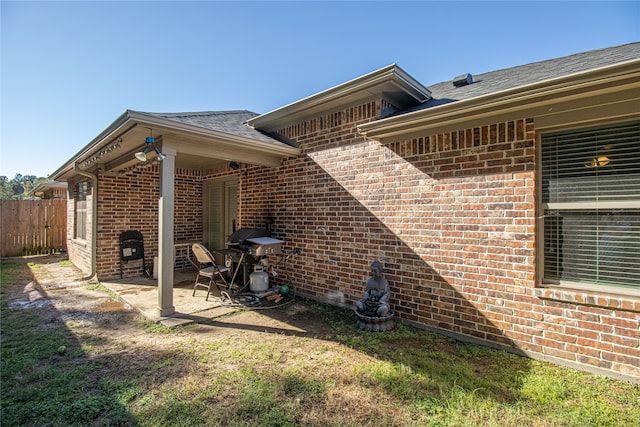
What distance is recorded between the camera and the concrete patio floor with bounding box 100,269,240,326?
4.36 m

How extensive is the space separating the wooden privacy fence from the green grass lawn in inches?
378

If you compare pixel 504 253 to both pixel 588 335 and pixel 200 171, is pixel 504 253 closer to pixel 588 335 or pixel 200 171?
pixel 588 335

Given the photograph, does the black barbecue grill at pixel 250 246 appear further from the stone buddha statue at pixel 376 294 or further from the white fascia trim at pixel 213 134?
the stone buddha statue at pixel 376 294

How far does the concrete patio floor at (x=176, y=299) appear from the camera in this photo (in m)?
4.36

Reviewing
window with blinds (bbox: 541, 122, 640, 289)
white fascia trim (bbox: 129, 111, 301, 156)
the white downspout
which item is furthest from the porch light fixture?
window with blinds (bbox: 541, 122, 640, 289)

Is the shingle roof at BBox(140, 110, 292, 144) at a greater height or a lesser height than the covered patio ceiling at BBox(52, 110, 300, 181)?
greater

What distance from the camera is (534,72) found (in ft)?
12.8

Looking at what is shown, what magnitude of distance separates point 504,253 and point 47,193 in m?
19.4

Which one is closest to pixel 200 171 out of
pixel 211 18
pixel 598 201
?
pixel 211 18

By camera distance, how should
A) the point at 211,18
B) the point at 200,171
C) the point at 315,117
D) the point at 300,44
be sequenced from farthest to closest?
the point at 200,171, the point at 300,44, the point at 211,18, the point at 315,117

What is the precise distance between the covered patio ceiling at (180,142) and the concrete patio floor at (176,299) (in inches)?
98.2

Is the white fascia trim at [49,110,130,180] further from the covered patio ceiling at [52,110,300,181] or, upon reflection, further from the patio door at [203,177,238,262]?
the patio door at [203,177,238,262]

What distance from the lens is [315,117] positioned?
532cm

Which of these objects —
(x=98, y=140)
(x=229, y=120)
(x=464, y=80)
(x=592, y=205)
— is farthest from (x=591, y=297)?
(x=98, y=140)
